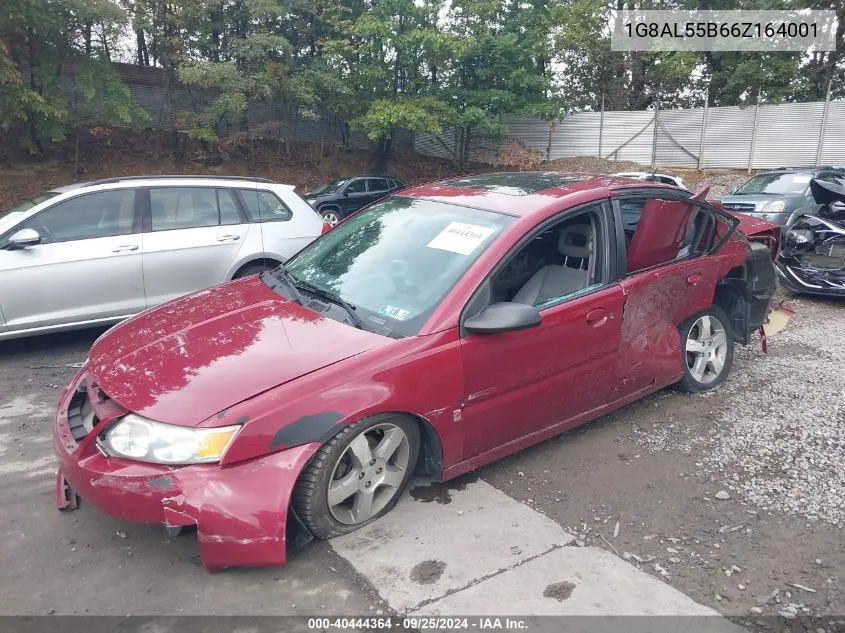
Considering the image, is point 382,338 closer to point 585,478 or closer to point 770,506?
point 585,478

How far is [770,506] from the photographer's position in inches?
129

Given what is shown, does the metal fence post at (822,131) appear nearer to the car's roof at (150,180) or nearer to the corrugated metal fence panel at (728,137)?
the corrugated metal fence panel at (728,137)

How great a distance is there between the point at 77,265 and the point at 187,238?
964 millimetres

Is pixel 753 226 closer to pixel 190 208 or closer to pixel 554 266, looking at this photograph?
pixel 554 266

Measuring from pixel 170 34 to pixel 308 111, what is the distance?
4.79 m

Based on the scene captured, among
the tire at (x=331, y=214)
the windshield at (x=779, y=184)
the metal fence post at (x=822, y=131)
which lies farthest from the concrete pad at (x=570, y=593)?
the metal fence post at (x=822, y=131)

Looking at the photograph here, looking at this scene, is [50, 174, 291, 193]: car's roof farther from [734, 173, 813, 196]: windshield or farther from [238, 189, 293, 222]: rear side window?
[734, 173, 813, 196]: windshield

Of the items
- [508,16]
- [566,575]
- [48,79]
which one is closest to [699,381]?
[566,575]

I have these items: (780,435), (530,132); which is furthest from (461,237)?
(530,132)

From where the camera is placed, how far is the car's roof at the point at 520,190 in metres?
3.66

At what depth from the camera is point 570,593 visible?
261cm

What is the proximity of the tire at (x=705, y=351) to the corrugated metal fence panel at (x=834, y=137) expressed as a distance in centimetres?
1942

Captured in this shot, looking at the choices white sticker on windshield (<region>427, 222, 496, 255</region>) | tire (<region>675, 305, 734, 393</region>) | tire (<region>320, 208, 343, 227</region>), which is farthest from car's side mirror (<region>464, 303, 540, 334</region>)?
tire (<region>320, 208, 343, 227</region>)

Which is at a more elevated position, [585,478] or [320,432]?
[320,432]
